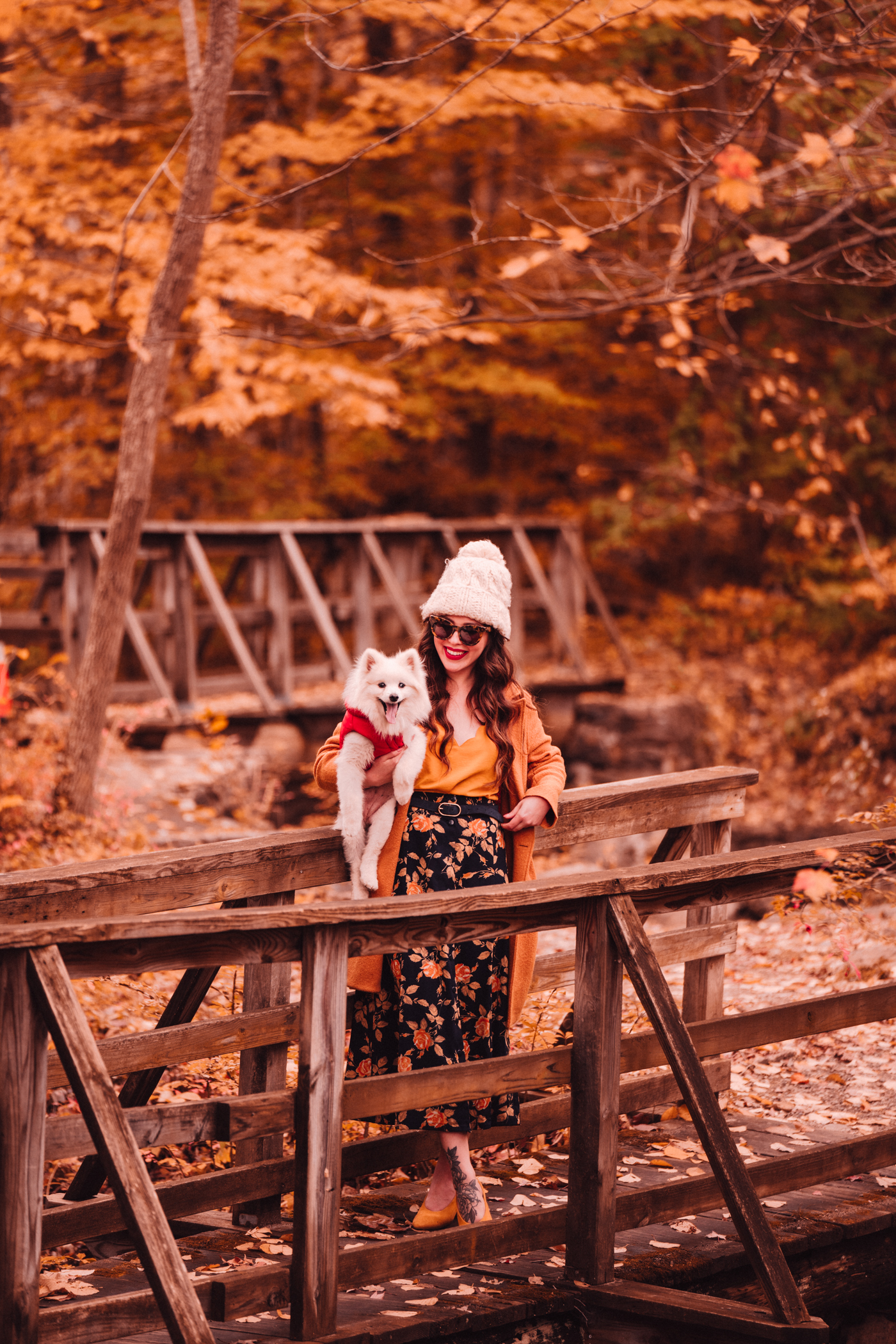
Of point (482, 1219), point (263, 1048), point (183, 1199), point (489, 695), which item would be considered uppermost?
point (489, 695)

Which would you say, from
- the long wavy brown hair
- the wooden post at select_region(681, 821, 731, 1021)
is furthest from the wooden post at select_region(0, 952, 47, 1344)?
the wooden post at select_region(681, 821, 731, 1021)

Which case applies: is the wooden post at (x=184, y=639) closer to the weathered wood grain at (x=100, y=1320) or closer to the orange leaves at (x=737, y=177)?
the orange leaves at (x=737, y=177)

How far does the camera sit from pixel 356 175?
51.2ft

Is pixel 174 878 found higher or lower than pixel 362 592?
lower

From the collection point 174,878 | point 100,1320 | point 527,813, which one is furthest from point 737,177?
point 100,1320

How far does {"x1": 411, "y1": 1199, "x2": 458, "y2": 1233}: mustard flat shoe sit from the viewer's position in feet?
13.6

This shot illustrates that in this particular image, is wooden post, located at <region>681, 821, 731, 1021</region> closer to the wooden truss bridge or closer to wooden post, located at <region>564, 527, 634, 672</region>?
the wooden truss bridge

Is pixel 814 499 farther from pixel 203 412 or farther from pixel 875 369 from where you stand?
pixel 203 412

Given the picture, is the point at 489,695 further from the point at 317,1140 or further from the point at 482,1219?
the point at 482,1219

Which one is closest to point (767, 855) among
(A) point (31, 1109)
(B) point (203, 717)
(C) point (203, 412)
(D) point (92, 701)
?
(A) point (31, 1109)

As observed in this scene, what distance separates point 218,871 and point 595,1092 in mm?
1255

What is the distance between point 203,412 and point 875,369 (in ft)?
25.0

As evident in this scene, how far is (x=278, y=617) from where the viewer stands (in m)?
13.0

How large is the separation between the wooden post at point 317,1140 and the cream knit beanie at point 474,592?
1157 mm
